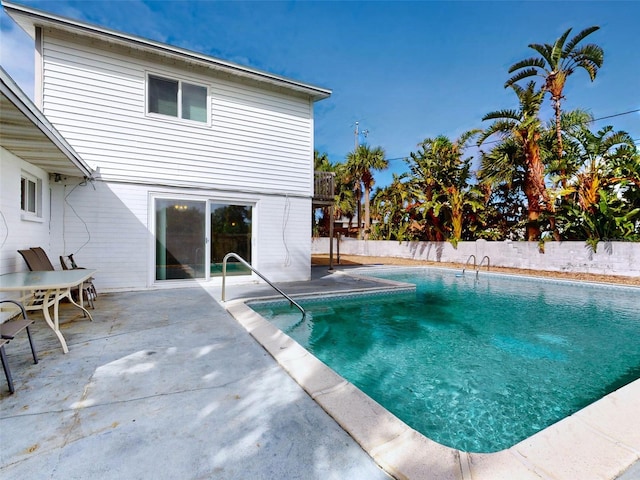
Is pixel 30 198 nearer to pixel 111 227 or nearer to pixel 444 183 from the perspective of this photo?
pixel 111 227

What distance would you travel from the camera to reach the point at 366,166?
71.9 ft

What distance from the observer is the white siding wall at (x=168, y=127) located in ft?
20.8

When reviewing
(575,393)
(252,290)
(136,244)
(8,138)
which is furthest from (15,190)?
(575,393)

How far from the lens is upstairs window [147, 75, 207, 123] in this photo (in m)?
7.06

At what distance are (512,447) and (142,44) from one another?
876 centimetres

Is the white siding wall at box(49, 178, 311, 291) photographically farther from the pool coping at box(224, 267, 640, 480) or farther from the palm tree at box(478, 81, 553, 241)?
the palm tree at box(478, 81, 553, 241)

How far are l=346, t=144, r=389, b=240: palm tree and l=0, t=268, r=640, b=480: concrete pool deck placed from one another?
1947 centimetres

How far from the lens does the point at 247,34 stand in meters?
11.8

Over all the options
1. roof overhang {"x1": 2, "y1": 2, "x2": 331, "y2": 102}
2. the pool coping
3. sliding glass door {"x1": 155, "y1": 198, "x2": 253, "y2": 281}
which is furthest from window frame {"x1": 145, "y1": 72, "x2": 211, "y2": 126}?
the pool coping

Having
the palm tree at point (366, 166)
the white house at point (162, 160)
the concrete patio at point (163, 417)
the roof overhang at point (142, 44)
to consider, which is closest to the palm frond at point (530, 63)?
the roof overhang at point (142, 44)

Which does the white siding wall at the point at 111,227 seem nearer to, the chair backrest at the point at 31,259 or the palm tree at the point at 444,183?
the chair backrest at the point at 31,259

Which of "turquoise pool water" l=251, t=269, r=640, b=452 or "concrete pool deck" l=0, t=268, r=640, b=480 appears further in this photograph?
"turquoise pool water" l=251, t=269, r=640, b=452

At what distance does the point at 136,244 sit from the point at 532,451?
7.50m

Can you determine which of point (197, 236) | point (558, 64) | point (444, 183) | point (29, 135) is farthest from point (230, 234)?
point (558, 64)
